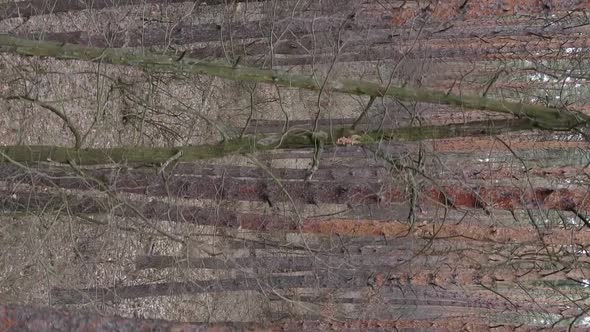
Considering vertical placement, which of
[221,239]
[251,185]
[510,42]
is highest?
[510,42]

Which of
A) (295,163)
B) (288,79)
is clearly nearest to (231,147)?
(288,79)

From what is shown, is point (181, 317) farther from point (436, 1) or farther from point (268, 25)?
point (436, 1)

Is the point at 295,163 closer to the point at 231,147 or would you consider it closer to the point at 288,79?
the point at 231,147

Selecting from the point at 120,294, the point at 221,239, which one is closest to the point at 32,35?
the point at 221,239

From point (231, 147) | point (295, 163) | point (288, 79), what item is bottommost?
point (295, 163)

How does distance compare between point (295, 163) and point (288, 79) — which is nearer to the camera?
point (288, 79)

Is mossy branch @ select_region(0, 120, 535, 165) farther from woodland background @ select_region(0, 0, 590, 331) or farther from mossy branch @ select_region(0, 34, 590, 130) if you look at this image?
mossy branch @ select_region(0, 34, 590, 130)

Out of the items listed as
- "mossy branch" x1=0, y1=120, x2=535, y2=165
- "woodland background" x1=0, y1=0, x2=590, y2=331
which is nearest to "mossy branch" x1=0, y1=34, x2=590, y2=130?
"woodland background" x1=0, y1=0, x2=590, y2=331

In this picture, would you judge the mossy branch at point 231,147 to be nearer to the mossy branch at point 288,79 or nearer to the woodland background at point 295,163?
the woodland background at point 295,163
